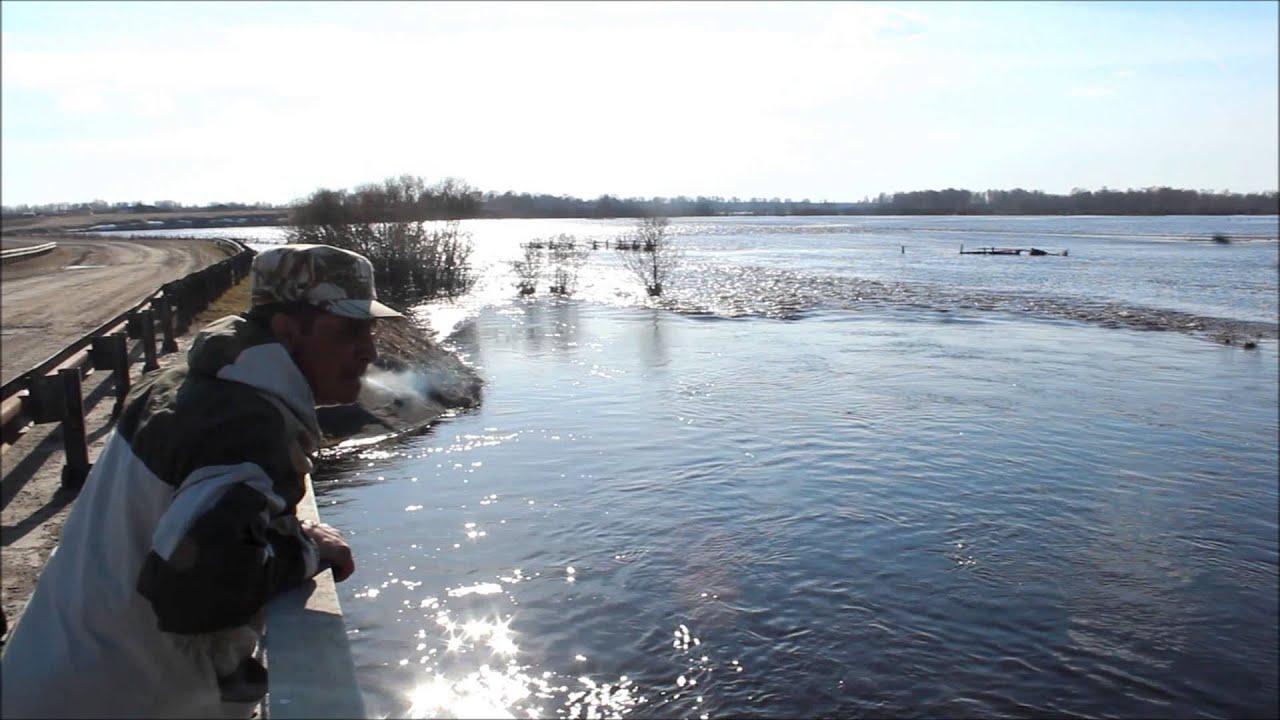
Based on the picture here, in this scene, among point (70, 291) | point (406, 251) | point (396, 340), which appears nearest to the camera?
point (396, 340)

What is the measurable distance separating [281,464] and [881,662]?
732 centimetres

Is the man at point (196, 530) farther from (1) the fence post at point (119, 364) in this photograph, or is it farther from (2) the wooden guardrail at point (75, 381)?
(1) the fence post at point (119, 364)

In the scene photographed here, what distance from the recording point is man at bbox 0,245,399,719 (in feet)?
7.16

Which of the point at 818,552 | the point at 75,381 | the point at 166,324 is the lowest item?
the point at 818,552

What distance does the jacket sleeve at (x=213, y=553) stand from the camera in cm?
213

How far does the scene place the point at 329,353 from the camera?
262 cm

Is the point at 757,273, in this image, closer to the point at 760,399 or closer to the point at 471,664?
the point at 760,399

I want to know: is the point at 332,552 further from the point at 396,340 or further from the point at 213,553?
the point at 396,340

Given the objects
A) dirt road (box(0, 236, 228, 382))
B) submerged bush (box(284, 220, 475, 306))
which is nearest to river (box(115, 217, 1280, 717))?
dirt road (box(0, 236, 228, 382))

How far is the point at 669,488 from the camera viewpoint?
13.3m

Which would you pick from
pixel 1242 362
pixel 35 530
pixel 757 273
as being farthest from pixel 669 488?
pixel 757 273

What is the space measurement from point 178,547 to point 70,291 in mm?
31984

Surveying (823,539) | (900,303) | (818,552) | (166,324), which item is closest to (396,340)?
(166,324)

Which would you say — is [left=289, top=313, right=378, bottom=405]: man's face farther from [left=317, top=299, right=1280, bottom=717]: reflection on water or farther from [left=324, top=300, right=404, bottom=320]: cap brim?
[left=317, top=299, right=1280, bottom=717]: reflection on water
